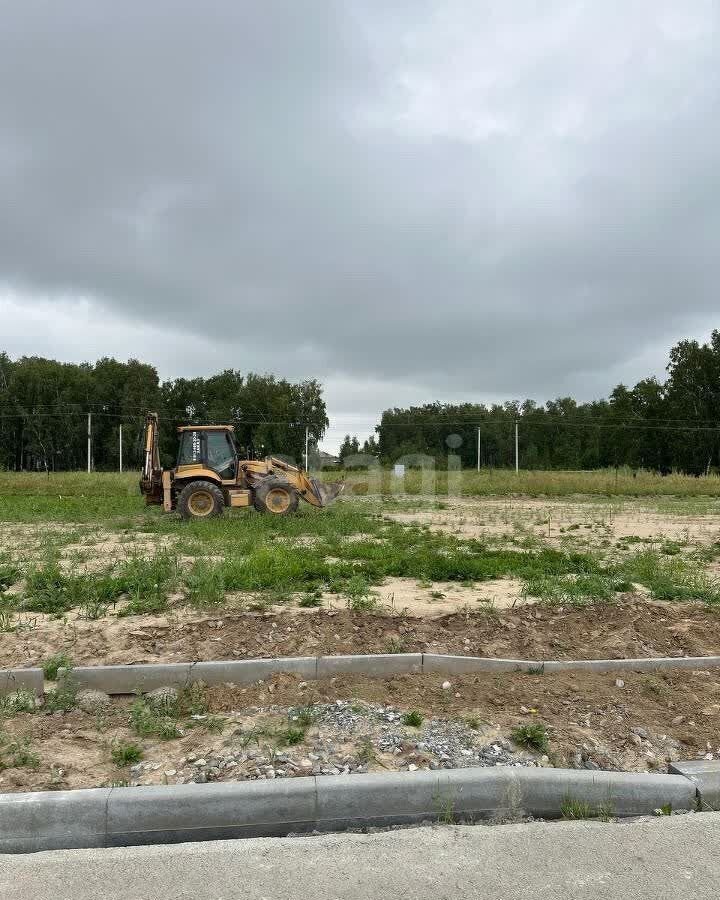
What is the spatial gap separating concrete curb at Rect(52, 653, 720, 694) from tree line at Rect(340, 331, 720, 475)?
53.7 m

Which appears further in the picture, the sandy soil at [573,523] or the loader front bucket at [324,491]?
the loader front bucket at [324,491]

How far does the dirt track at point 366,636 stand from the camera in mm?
5898

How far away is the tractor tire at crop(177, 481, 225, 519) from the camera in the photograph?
16.5m

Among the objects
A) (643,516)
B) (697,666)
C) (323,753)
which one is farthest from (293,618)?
(643,516)

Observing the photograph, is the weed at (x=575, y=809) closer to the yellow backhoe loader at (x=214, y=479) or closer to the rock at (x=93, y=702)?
the rock at (x=93, y=702)

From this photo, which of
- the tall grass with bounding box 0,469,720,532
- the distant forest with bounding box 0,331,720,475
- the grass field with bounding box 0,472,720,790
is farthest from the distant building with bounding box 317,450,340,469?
the grass field with bounding box 0,472,720,790

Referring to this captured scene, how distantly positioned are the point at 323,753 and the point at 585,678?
7.91ft

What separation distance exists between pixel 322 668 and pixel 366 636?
0.93 meters

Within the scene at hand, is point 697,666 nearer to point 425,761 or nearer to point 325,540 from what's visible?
point 425,761

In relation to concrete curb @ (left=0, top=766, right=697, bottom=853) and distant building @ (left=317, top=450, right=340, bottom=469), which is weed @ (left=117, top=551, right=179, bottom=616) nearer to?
concrete curb @ (left=0, top=766, right=697, bottom=853)

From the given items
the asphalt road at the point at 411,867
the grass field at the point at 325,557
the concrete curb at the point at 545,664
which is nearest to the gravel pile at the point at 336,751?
the asphalt road at the point at 411,867

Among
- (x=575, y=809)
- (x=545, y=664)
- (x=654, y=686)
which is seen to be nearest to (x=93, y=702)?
(x=575, y=809)

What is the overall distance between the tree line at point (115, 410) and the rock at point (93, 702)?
64.0 meters

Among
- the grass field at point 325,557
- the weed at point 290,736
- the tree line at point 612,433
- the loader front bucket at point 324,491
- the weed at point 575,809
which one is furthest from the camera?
the tree line at point 612,433
